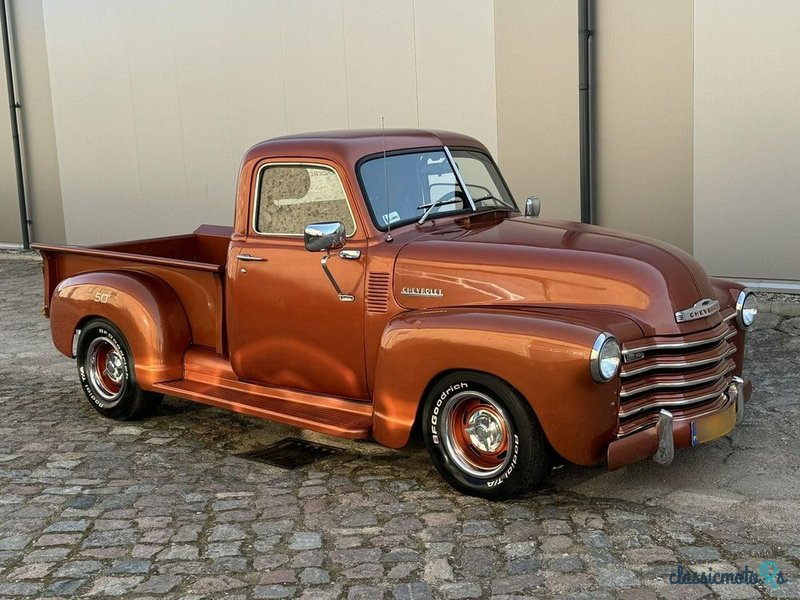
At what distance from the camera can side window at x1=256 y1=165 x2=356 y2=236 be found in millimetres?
5441

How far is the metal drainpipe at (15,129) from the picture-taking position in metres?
14.5

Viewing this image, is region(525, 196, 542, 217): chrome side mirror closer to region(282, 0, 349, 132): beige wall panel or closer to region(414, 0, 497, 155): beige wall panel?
region(414, 0, 497, 155): beige wall panel

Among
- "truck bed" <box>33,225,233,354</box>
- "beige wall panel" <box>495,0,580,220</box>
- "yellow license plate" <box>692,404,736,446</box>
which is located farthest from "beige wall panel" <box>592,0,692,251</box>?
"yellow license plate" <box>692,404,736,446</box>

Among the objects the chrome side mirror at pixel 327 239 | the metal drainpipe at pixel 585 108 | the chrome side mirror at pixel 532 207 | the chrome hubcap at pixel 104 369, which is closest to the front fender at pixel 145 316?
the chrome hubcap at pixel 104 369

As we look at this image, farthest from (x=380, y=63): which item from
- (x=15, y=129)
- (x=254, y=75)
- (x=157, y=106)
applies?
(x=15, y=129)

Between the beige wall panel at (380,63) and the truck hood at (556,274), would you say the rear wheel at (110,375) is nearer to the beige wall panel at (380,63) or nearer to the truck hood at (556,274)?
the truck hood at (556,274)

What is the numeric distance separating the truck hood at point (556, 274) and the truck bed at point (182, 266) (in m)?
1.43

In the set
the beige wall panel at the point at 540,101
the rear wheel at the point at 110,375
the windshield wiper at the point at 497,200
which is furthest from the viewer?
the beige wall panel at the point at 540,101

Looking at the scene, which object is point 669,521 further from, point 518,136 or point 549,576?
point 518,136

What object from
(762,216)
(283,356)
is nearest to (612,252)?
(283,356)

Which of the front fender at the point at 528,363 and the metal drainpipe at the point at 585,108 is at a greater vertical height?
the metal drainpipe at the point at 585,108

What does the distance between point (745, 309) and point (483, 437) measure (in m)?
1.71

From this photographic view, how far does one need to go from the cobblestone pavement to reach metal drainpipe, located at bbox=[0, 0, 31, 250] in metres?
9.55

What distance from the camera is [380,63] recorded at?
1091 centimetres
